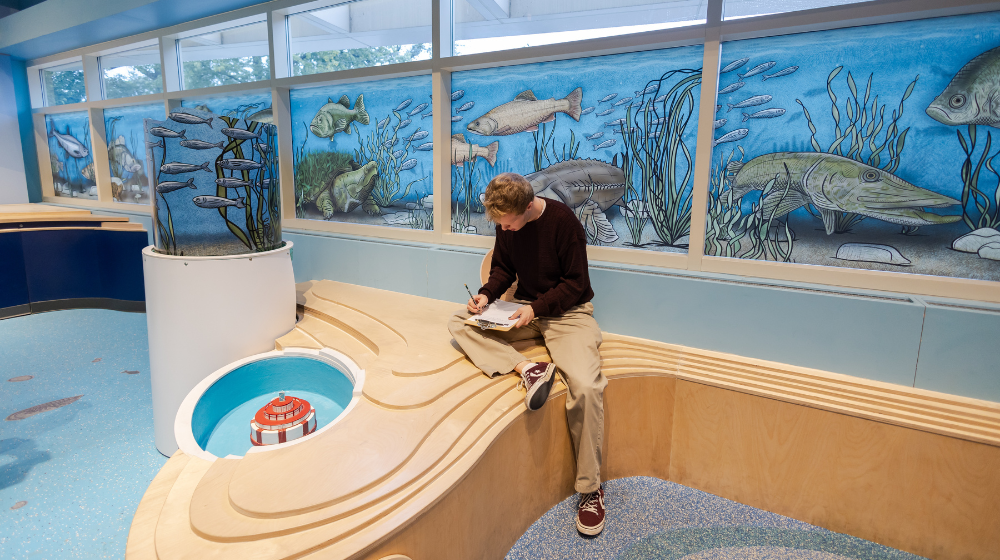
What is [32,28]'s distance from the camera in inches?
195

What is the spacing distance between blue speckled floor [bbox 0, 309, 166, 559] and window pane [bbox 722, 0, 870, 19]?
336 cm

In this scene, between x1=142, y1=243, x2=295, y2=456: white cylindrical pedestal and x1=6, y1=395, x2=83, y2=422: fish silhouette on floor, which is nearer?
x1=142, y1=243, x2=295, y2=456: white cylindrical pedestal

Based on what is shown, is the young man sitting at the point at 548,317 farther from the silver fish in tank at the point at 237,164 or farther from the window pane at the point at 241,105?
the window pane at the point at 241,105

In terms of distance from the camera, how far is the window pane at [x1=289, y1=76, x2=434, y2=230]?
3475 millimetres

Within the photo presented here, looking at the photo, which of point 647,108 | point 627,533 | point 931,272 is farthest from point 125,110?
point 931,272

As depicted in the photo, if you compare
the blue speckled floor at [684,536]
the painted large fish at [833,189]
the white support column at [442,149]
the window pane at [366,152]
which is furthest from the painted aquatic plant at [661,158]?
the window pane at [366,152]

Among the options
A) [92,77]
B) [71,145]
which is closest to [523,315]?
[92,77]

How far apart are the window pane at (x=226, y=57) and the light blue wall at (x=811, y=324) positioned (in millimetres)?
2754

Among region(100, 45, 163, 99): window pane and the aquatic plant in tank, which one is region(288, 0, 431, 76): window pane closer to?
the aquatic plant in tank

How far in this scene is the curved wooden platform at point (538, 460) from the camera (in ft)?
4.33

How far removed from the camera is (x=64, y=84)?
229 inches

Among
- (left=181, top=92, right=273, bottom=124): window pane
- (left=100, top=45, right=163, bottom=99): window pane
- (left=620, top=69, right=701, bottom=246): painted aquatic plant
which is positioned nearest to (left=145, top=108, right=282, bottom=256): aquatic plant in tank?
(left=181, top=92, right=273, bottom=124): window pane

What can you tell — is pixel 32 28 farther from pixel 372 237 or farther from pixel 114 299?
pixel 372 237

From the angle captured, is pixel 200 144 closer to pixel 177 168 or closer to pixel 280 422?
pixel 177 168
